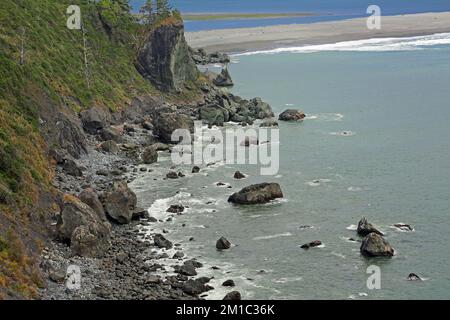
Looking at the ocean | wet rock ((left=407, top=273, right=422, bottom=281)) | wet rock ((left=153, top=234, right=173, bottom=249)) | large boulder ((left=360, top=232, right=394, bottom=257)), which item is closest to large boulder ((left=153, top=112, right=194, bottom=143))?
the ocean

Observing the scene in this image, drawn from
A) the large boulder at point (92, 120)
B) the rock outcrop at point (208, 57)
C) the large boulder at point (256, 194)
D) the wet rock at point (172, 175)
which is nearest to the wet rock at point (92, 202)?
the large boulder at point (256, 194)

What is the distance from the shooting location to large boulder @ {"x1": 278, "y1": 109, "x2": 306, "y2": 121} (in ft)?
373

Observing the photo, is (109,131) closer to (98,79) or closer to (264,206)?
(98,79)

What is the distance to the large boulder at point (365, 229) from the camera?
61.9 meters

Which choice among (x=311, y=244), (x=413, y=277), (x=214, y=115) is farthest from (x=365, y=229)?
(x=214, y=115)

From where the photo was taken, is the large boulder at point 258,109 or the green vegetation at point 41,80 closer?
the green vegetation at point 41,80

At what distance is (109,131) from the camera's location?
94062mm

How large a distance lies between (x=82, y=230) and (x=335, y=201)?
92.2ft

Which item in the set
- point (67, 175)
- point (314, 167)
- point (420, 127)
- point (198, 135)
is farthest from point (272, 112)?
point (67, 175)

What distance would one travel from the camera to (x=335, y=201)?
72.0 metres

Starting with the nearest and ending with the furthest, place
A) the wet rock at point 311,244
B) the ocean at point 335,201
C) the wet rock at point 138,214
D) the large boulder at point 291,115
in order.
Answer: the ocean at point 335,201, the wet rock at point 311,244, the wet rock at point 138,214, the large boulder at point 291,115

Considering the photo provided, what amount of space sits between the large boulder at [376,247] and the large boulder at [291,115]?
56.9 meters

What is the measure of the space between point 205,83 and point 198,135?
34.5 metres

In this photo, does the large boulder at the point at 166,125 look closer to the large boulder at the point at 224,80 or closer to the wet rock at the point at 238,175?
the wet rock at the point at 238,175
